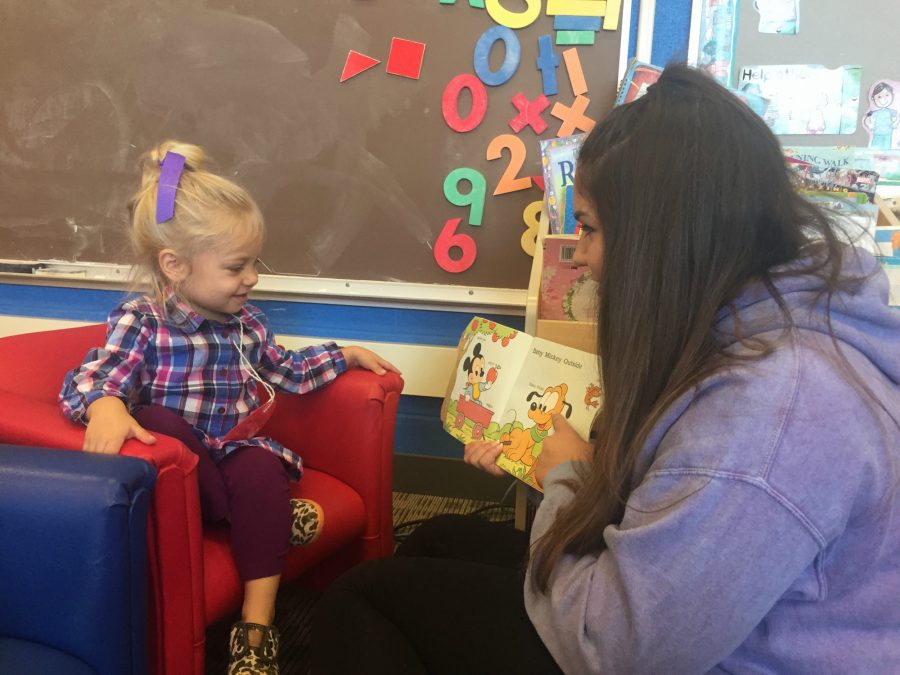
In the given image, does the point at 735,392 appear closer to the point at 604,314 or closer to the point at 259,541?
the point at 604,314

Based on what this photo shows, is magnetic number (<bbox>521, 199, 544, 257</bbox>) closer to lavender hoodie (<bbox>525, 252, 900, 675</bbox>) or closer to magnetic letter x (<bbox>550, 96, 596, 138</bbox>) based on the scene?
magnetic letter x (<bbox>550, 96, 596, 138</bbox>)

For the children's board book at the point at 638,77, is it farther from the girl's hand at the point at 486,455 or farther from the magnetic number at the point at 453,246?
the girl's hand at the point at 486,455

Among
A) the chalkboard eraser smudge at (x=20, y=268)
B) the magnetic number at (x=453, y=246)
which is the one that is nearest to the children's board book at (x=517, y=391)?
the magnetic number at (x=453, y=246)

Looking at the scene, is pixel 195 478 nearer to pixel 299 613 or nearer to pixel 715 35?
pixel 299 613

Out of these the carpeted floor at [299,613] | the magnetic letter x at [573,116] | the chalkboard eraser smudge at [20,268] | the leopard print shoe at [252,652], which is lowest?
the carpeted floor at [299,613]

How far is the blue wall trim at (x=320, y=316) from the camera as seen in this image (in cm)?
172

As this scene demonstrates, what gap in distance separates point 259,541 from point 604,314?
2.22 feet

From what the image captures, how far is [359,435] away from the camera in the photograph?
1274 millimetres

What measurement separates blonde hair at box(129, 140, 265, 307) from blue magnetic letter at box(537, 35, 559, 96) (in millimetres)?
768

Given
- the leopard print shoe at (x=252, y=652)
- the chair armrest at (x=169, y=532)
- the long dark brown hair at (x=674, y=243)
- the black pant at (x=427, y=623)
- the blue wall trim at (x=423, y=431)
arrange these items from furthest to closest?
the blue wall trim at (x=423, y=431)
the leopard print shoe at (x=252, y=652)
the chair armrest at (x=169, y=532)
the black pant at (x=427, y=623)
the long dark brown hair at (x=674, y=243)

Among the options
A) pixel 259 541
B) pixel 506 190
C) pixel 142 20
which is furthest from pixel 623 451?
pixel 142 20

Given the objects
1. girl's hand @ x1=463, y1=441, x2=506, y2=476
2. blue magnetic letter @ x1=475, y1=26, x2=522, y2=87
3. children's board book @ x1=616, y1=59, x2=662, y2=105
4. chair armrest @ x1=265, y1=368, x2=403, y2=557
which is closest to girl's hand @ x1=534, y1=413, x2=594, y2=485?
girl's hand @ x1=463, y1=441, x2=506, y2=476

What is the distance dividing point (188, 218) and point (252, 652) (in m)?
0.76

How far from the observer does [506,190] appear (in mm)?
1618
